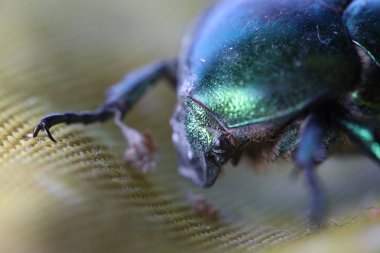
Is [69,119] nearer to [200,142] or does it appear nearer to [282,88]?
[200,142]

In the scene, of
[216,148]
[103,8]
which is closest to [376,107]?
[216,148]

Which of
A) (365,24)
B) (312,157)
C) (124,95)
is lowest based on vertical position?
(312,157)

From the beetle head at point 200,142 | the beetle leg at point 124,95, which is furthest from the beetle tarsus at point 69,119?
the beetle head at point 200,142

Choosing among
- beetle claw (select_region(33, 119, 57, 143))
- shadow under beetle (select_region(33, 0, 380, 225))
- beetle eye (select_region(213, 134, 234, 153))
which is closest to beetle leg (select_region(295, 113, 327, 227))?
shadow under beetle (select_region(33, 0, 380, 225))

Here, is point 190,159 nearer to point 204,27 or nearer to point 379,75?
point 204,27

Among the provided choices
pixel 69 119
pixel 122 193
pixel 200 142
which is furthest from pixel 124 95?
pixel 200 142

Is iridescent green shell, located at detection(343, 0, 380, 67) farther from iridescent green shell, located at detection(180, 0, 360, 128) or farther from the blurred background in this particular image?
the blurred background
